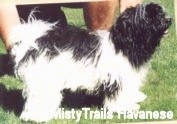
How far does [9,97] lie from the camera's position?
3113 millimetres

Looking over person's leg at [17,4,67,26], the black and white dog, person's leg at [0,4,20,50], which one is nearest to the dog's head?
the black and white dog

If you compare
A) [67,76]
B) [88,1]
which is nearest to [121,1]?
[88,1]

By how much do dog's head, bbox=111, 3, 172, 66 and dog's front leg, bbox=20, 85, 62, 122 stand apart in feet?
0.99

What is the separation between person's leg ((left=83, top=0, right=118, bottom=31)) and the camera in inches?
122

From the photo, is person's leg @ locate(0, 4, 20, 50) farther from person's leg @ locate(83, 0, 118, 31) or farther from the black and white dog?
person's leg @ locate(83, 0, 118, 31)

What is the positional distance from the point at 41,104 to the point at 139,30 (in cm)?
47

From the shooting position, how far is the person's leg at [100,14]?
3.11m

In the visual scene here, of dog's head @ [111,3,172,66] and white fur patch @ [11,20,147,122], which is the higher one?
dog's head @ [111,3,172,66]

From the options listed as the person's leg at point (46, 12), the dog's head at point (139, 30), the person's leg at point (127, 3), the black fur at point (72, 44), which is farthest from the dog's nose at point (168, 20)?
the person's leg at point (46, 12)

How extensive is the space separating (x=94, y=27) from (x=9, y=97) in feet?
1.38

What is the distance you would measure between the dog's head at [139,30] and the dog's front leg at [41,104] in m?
0.30

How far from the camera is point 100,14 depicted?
10.3ft

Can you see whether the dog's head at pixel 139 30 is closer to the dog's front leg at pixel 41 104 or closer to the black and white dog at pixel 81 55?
the black and white dog at pixel 81 55

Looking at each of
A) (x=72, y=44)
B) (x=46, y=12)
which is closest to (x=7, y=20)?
(x=46, y=12)
